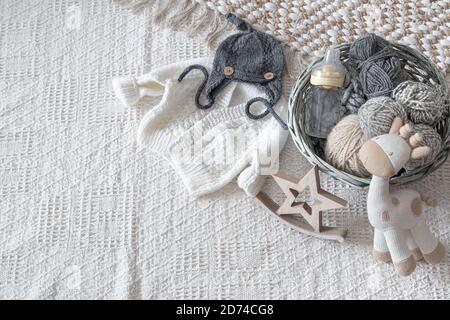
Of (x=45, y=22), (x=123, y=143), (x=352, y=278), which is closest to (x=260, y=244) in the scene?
(x=352, y=278)

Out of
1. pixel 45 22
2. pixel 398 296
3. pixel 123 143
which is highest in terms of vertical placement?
pixel 45 22

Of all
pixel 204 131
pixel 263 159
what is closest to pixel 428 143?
pixel 263 159

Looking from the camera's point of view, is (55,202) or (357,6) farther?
(357,6)

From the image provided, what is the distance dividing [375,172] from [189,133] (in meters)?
0.35

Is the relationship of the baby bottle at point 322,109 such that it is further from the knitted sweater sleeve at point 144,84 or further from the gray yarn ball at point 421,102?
the knitted sweater sleeve at point 144,84

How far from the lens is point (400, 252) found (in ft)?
2.95

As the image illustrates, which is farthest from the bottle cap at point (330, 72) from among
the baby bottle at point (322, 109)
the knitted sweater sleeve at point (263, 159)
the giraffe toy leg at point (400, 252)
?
the giraffe toy leg at point (400, 252)

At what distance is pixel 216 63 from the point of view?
1.09 metres

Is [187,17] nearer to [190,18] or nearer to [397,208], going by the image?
[190,18]

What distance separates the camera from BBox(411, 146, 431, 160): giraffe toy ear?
2.68 feet

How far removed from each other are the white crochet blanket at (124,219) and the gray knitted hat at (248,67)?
63 mm

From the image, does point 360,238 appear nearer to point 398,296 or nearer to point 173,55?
point 398,296

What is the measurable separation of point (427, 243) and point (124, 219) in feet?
1.54

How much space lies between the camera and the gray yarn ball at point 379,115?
0.88 metres
